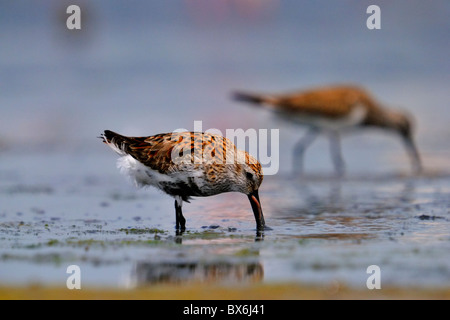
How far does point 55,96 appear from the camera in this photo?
2181 cm

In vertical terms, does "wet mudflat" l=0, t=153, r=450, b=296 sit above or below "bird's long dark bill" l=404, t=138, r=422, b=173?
below

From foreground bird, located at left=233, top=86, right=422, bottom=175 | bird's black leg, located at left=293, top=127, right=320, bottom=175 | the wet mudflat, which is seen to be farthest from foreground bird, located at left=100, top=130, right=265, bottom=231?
foreground bird, located at left=233, top=86, right=422, bottom=175

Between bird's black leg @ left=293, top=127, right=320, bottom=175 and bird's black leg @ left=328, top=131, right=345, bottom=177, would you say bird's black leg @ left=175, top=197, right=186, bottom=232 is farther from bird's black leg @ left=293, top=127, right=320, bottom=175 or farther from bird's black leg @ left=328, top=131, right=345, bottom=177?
bird's black leg @ left=293, top=127, right=320, bottom=175

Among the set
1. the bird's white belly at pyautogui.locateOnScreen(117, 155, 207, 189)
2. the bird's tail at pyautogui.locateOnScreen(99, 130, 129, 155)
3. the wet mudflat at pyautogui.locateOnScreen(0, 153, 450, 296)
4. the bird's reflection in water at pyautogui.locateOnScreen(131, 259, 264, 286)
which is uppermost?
the bird's tail at pyautogui.locateOnScreen(99, 130, 129, 155)

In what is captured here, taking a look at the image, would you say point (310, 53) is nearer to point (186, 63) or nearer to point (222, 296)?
point (186, 63)

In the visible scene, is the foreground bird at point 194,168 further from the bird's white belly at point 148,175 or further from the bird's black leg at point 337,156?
the bird's black leg at point 337,156

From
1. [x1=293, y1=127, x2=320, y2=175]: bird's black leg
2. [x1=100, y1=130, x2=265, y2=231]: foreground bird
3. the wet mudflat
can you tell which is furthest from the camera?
[x1=293, y1=127, x2=320, y2=175]: bird's black leg

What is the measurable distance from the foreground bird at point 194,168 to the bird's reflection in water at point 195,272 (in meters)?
1.70

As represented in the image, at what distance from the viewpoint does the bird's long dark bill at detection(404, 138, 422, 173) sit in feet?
49.7

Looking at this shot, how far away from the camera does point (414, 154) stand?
16.6 m

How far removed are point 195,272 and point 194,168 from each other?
2.06 m

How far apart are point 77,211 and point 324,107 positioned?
739 centimetres

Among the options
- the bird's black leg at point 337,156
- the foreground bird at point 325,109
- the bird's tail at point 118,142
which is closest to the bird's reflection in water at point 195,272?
the bird's tail at point 118,142
